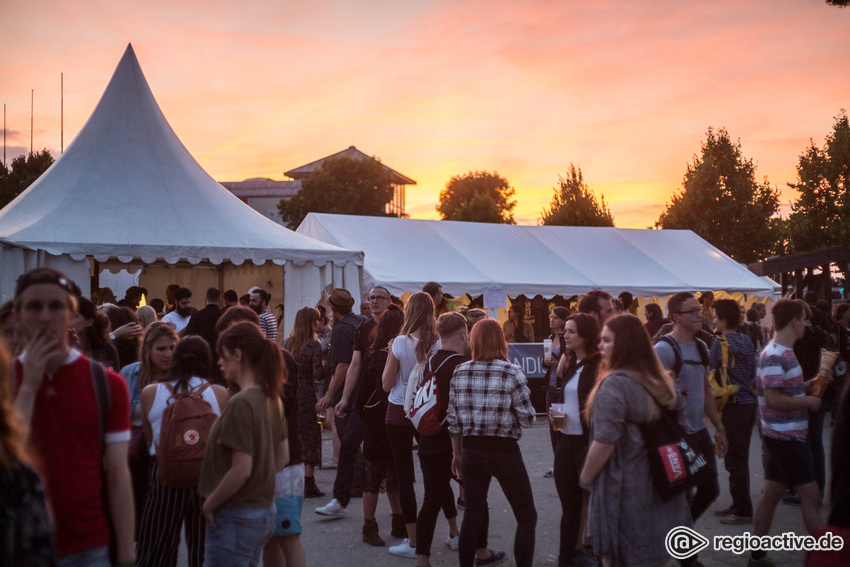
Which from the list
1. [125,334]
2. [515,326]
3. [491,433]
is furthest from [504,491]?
[515,326]

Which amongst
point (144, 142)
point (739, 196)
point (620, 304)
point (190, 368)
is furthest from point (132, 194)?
point (739, 196)

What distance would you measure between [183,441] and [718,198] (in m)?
39.4

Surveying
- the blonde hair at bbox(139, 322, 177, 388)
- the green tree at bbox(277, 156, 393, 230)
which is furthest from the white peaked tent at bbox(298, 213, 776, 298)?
the green tree at bbox(277, 156, 393, 230)

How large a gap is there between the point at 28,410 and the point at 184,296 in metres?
7.40

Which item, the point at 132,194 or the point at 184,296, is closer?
the point at 184,296

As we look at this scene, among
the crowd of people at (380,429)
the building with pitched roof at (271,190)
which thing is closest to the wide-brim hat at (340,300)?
the crowd of people at (380,429)

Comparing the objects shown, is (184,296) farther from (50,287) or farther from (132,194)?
(50,287)

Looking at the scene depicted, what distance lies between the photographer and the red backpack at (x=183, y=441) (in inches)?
141

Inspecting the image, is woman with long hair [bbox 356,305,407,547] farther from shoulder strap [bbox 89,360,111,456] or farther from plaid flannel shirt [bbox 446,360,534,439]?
shoulder strap [bbox 89,360,111,456]

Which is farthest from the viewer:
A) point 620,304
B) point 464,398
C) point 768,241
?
point 768,241

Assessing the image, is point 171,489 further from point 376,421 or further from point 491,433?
point 376,421

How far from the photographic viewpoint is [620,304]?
8.95m

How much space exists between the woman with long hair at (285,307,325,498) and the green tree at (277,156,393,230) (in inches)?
1414

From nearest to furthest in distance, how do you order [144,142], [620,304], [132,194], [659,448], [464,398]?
[659,448]
[464,398]
[620,304]
[132,194]
[144,142]
